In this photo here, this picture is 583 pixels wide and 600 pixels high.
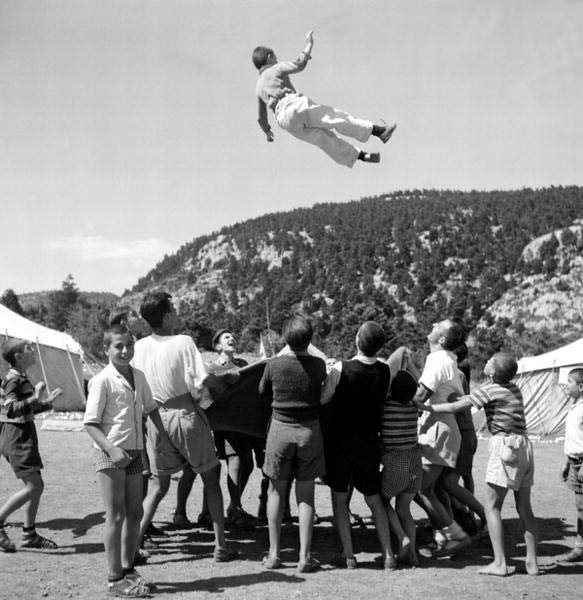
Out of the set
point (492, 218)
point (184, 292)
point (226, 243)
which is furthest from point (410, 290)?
point (226, 243)

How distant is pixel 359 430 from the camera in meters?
5.60

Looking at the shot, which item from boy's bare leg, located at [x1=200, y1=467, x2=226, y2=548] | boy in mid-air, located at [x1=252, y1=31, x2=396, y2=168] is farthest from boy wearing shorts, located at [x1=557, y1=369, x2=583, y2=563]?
boy's bare leg, located at [x1=200, y1=467, x2=226, y2=548]

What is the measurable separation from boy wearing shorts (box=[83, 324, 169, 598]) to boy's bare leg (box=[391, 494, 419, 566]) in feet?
6.64

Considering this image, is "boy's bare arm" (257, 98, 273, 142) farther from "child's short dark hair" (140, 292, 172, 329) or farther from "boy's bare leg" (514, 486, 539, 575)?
"boy's bare leg" (514, 486, 539, 575)

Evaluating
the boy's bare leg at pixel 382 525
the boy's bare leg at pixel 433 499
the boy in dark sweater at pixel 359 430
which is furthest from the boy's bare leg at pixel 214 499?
the boy's bare leg at pixel 433 499

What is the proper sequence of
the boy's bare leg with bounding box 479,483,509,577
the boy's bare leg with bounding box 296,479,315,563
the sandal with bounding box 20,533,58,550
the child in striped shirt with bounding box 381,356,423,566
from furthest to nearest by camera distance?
the sandal with bounding box 20,533,58,550 < the child in striped shirt with bounding box 381,356,423,566 < the boy's bare leg with bounding box 296,479,315,563 < the boy's bare leg with bounding box 479,483,509,577

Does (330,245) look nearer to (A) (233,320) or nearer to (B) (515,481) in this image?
(A) (233,320)

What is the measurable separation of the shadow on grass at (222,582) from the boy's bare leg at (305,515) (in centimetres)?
21

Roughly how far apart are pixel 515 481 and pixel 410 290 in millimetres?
90341

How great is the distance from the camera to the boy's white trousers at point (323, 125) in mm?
5949

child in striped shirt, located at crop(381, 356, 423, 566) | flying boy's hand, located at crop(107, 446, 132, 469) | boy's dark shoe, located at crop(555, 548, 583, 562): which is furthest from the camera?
boy's dark shoe, located at crop(555, 548, 583, 562)

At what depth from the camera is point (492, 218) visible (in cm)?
10325

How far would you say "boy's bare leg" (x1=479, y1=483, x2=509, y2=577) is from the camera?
17.4 feet

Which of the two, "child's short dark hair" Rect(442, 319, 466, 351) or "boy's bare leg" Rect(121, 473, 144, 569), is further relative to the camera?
"child's short dark hair" Rect(442, 319, 466, 351)
